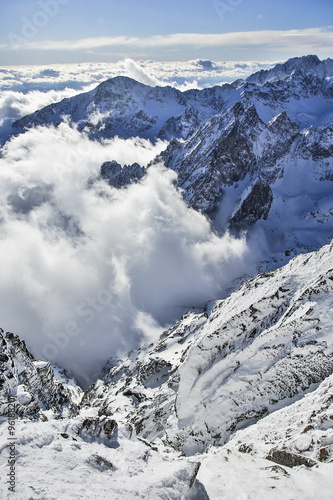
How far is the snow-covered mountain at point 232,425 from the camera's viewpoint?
20531mm

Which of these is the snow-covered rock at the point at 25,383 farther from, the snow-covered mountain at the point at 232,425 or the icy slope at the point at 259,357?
the icy slope at the point at 259,357

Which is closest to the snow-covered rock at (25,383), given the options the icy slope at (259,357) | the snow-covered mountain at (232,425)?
the snow-covered mountain at (232,425)

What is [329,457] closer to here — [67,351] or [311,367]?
[311,367]

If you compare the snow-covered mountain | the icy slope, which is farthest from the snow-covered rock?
the icy slope

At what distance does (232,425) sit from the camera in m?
35.5

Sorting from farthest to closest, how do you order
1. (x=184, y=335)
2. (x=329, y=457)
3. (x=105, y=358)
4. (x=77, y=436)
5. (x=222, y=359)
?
(x=105, y=358) → (x=184, y=335) → (x=222, y=359) → (x=77, y=436) → (x=329, y=457)

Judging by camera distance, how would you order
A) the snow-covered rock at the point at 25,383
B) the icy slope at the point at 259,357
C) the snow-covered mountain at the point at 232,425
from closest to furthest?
1. the snow-covered mountain at the point at 232,425
2. the icy slope at the point at 259,357
3. the snow-covered rock at the point at 25,383

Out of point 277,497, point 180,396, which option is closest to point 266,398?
point 180,396

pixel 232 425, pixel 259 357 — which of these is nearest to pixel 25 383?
pixel 232 425

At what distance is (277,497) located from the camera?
763 inches

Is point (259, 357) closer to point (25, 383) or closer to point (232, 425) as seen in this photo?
point (232, 425)

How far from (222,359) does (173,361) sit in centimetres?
4954

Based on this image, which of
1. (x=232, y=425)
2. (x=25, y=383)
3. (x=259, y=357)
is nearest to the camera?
(x=232, y=425)

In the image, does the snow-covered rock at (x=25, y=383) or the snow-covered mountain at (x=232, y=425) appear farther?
the snow-covered rock at (x=25, y=383)
